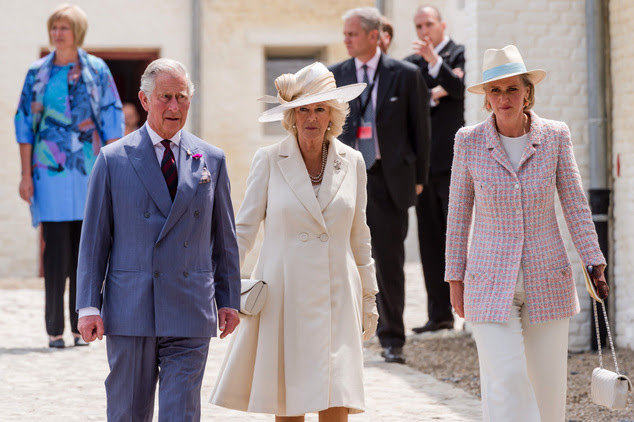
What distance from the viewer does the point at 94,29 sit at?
15.4 meters

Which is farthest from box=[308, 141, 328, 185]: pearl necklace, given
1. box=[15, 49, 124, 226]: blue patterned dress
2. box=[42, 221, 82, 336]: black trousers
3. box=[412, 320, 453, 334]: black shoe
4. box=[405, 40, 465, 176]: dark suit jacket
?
box=[412, 320, 453, 334]: black shoe

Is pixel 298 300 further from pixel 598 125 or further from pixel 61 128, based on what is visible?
pixel 598 125

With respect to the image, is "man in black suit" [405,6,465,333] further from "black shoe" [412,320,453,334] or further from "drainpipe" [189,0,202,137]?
"drainpipe" [189,0,202,137]

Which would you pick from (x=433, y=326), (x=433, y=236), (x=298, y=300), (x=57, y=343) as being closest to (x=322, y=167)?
(x=298, y=300)

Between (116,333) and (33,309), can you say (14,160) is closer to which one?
(33,309)

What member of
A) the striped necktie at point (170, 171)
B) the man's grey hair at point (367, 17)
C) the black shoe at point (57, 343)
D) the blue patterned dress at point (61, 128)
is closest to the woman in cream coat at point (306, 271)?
the striped necktie at point (170, 171)

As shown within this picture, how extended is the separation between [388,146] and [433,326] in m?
2.03

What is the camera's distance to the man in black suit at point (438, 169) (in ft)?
30.4

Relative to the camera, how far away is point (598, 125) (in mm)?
8859

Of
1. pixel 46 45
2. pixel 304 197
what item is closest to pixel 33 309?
pixel 46 45

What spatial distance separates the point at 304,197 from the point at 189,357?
980 mm

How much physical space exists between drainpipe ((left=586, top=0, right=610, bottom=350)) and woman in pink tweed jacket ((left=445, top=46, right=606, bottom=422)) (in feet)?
13.1

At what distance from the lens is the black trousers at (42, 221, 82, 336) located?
830 cm

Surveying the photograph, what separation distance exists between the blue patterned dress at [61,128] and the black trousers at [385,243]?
1.75 meters
